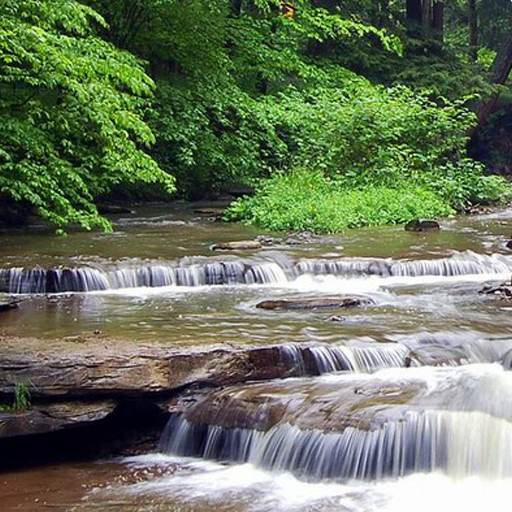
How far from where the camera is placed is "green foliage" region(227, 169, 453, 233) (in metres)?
16.5

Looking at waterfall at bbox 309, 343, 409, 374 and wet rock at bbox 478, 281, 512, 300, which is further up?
wet rock at bbox 478, 281, 512, 300

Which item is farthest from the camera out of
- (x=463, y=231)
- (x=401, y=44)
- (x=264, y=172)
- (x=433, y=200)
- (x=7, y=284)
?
(x=401, y=44)

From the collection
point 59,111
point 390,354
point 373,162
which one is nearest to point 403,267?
point 390,354

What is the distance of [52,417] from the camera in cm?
679

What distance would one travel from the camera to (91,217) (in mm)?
12094

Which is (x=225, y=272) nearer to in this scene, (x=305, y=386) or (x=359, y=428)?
(x=305, y=386)

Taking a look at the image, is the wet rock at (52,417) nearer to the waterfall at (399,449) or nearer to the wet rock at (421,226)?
the waterfall at (399,449)

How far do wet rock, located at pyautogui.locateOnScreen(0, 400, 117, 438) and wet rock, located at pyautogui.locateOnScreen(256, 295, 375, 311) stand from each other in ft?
10.6

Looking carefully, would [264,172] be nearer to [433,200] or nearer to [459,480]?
[433,200]

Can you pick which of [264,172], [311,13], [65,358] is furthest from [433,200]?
[65,358]

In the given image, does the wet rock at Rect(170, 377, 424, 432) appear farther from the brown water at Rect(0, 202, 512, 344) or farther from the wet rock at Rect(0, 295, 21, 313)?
the wet rock at Rect(0, 295, 21, 313)

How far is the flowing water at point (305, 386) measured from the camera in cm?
609

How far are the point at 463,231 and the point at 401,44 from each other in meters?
10.4

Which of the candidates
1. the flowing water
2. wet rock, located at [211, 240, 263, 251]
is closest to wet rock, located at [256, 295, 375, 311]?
the flowing water
